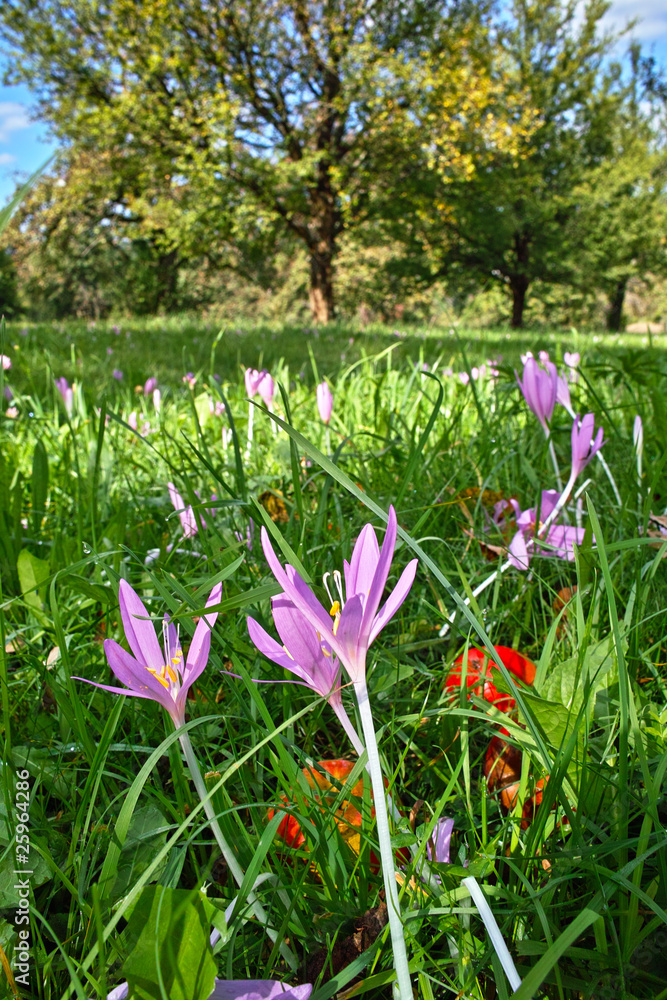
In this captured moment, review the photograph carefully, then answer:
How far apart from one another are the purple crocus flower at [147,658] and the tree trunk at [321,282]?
56.2ft

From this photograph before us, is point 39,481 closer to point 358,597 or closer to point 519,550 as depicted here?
point 519,550

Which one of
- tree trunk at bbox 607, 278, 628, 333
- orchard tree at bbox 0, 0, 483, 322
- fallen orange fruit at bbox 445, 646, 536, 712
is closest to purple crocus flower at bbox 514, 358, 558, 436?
fallen orange fruit at bbox 445, 646, 536, 712

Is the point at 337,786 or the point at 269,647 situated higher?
the point at 269,647

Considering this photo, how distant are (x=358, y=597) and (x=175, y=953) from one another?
34 cm

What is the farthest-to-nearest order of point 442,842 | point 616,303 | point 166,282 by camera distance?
point 616,303 → point 166,282 → point 442,842

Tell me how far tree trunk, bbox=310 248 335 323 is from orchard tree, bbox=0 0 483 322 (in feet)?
3.86

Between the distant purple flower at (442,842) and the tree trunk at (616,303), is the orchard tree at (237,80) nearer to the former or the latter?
the distant purple flower at (442,842)

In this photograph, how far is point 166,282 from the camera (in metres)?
32.3

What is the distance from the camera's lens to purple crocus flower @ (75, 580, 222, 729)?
0.55 metres

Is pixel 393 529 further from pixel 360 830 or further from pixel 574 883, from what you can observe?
pixel 574 883

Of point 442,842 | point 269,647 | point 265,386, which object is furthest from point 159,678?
point 265,386

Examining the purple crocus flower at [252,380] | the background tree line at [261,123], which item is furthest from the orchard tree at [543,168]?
the purple crocus flower at [252,380]

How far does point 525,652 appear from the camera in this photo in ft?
3.62

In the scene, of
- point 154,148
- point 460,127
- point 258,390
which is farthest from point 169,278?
point 258,390
